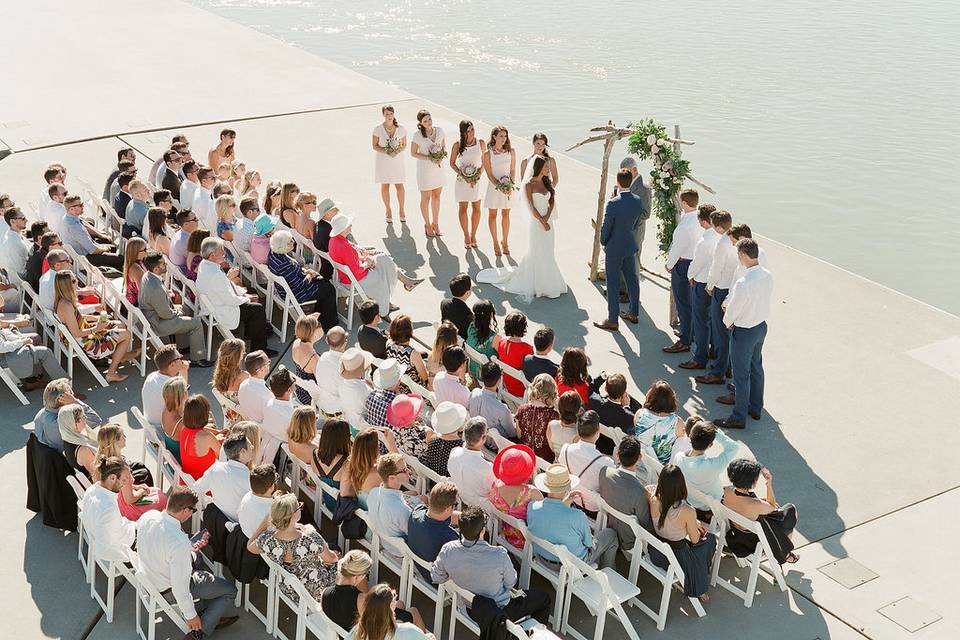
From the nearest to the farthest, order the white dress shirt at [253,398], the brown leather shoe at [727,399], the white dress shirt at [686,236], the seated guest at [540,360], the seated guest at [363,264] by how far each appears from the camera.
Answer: the white dress shirt at [253,398] < the seated guest at [540,360] < the brown leather shoe at [727,399] < the white dress shirt at [686,236] < the seated guest at [363,264]

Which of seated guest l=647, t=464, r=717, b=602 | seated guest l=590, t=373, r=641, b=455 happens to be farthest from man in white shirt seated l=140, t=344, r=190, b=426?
seated guest l=647, t=464, r=717, b=602

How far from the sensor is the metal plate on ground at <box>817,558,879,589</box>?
292 inches

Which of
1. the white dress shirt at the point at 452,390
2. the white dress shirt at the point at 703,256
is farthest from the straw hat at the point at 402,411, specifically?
the white dress shirt at the point at 703,256

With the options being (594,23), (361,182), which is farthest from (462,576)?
(594,23)

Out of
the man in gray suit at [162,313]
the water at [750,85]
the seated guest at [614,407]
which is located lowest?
the water at [750,85]

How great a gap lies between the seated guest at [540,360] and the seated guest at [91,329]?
3.70 meters

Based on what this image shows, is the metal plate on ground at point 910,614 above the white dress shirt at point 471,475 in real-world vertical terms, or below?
below

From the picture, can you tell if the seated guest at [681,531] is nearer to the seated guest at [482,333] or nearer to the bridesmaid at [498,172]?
the seated guest at [482,333]

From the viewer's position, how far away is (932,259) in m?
15.9

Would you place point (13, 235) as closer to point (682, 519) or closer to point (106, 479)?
point (106, 479)

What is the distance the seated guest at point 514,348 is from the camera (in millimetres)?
8766

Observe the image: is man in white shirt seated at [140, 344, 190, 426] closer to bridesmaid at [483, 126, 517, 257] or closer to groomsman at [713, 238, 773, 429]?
groomsman at [713, 238, 773, 429]

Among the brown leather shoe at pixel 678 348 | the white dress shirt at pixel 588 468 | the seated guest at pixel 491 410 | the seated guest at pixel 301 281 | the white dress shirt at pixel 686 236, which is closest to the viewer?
the white dress shirt at pixel 588 468

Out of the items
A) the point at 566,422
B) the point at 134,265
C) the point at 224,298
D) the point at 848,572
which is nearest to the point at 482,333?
A: the point at 566,422
